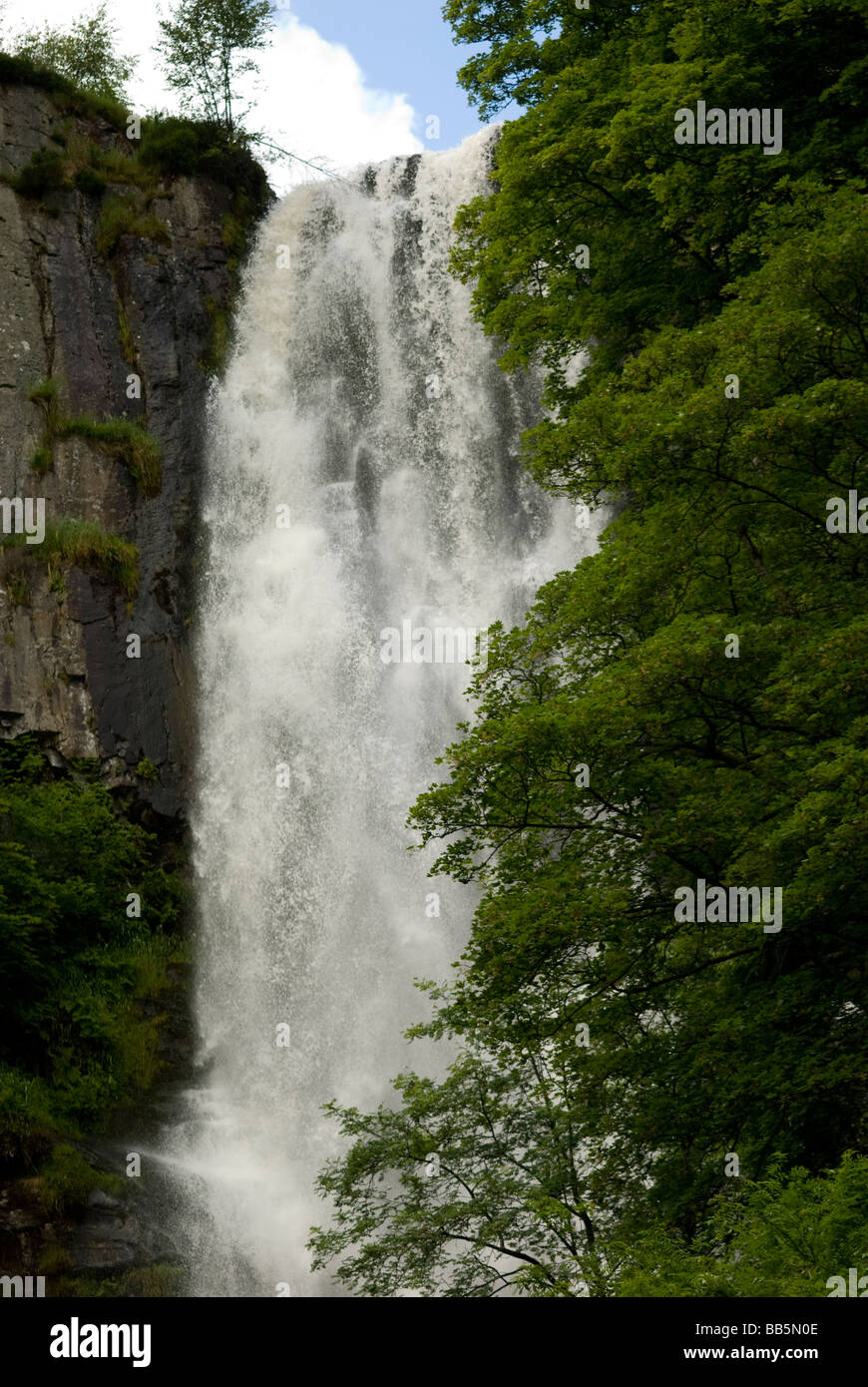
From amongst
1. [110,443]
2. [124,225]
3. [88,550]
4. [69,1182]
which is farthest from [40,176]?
[69,1182]

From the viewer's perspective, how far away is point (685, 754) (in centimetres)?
1188

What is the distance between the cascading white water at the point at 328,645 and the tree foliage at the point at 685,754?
621 centimetres

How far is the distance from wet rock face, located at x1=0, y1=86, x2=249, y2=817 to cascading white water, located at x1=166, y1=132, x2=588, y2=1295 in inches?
27.1

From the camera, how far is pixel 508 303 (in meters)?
16.5

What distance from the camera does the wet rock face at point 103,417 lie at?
24547mm

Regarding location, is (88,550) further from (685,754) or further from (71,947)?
(685,754)

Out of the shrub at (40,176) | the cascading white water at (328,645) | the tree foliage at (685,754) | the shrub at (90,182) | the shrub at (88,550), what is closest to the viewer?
the tree foliage at (685,754)

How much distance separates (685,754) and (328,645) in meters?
13.9

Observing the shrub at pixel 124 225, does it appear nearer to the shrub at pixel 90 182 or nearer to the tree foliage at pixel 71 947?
the shrub at pixel 90 182

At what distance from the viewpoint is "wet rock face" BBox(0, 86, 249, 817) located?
2455 cm

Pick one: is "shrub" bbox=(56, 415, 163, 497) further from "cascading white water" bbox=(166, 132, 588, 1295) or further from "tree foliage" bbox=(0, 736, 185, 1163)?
"tree foliage" bbox=(0, 736, 185, 1163)

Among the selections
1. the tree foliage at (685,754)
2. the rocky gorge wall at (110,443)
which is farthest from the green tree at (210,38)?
the tree foliage at (685,754)

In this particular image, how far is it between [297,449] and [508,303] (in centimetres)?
1128
